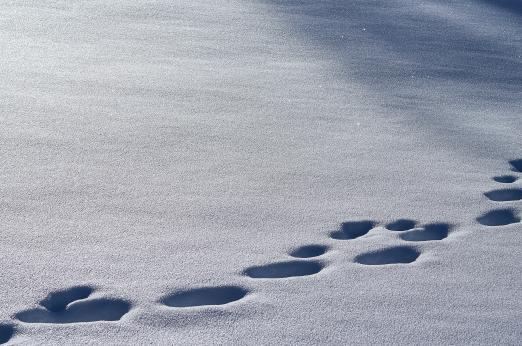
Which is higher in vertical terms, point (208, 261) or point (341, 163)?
point (341, 163)

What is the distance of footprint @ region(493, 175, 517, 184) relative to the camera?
2656 mm

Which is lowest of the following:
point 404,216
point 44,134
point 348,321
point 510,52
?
point 348,321

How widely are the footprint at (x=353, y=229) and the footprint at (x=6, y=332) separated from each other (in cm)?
91

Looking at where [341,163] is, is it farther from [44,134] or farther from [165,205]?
[44,134]

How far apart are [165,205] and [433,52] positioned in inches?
83.9

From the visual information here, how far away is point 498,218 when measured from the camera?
7.92ft

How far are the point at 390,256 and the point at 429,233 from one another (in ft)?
0.67

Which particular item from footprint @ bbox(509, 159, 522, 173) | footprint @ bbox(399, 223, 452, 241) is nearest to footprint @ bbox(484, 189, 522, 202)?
footprint @ bbox(509, 159, 522, 173)

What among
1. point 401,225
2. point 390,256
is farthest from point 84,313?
point 401,225

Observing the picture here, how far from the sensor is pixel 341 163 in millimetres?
2678

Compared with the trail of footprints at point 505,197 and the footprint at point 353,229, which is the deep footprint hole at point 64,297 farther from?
the trail of footprints at point 505,197

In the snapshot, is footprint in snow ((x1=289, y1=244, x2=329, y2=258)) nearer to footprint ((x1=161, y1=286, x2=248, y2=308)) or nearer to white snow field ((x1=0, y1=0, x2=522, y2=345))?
white snow field ((x1=0, y1=0, x2=522, y2=345))

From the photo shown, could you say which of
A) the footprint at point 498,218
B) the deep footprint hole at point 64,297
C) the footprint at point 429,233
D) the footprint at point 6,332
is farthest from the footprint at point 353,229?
the footprint at point 6,332

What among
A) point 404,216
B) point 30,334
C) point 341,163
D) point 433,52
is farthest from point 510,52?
point 30,334
